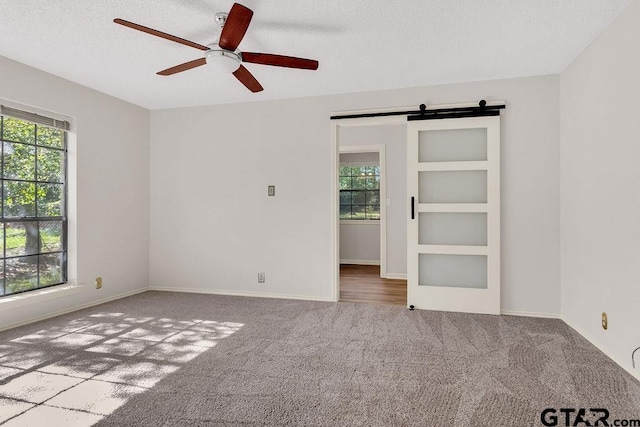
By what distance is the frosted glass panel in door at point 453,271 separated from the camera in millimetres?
3770

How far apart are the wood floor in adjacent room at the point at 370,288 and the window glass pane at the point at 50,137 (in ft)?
11.8

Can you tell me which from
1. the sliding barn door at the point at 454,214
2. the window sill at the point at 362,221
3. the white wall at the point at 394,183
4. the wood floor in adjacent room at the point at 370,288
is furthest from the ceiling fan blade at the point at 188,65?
the window sill at the point at 362,221

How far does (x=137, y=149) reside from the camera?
4.70 m

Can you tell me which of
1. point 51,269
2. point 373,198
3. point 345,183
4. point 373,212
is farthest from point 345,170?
point 51,269

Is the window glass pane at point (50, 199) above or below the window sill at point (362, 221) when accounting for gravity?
above

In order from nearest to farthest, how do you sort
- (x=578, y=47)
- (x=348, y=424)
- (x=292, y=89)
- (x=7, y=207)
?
(x=348, y=424) → (x=578, y=47) → (x=7, y=207) → (x=292, y=89)

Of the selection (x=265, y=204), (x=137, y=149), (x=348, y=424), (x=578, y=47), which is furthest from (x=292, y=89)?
(x=348, y=424)

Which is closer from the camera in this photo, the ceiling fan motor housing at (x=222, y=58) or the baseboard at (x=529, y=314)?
the ceiling fan motor housing at (x=222, y=58)

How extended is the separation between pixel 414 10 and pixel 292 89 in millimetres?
1875

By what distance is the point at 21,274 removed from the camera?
3.46 meters

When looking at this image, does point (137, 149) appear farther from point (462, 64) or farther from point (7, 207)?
point (462, 64)

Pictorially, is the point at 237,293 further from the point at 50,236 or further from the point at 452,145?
the point at 452,145

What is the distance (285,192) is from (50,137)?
100.0 inches

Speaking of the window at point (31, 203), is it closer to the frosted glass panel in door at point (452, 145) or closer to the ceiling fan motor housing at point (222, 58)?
the ceiling fan motor housing at point (222, 58)
